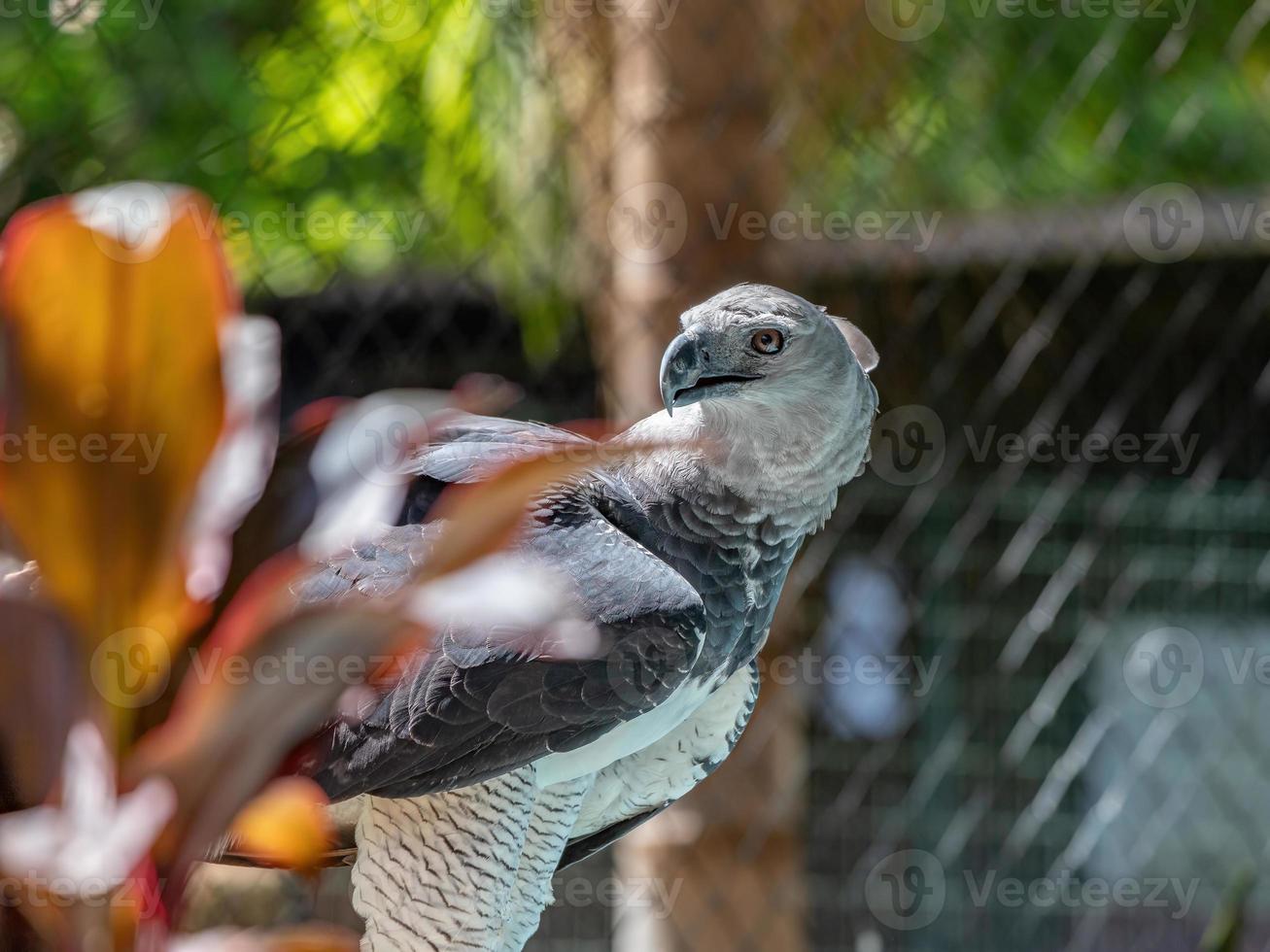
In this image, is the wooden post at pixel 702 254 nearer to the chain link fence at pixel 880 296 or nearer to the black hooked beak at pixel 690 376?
the chain link fence at pixel 880 296

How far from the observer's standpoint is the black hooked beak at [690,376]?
751 millimetres

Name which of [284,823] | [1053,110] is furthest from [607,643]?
[1053,110]

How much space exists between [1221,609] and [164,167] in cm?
169

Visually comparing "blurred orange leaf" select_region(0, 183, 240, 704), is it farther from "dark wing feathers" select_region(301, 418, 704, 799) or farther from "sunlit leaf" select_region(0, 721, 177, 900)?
"dark wing feathers" select_region(301, 418, 704, 799)

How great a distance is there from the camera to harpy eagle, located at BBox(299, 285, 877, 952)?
0.71m

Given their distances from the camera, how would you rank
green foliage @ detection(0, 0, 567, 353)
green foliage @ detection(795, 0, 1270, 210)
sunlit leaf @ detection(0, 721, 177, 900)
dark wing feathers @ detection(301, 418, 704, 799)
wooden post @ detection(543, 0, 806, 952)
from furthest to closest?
green foliage @ detection(795, 0, 1270, 210) → green foliage @ detection(0, 0, 567, 353) → wooden post @ detection(543, 0, 806, 952) → dark wing feathers @ detection(301, 418, 704, 799) → sunlit leaf @ detection(0, 721, 177, 900)

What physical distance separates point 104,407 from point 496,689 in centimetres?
39

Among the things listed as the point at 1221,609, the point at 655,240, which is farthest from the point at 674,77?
the point at 1221,609

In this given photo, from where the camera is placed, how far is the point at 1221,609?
6.93ft

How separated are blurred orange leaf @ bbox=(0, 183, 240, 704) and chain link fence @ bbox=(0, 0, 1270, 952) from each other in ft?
2.82

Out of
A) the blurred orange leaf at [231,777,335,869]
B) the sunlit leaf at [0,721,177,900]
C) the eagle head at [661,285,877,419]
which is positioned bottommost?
the eagle head at [661,285,877,419]

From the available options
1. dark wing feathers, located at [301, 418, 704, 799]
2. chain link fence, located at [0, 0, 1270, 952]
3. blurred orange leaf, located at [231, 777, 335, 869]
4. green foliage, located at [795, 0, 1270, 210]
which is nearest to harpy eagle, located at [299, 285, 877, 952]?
dark wing feathers, located at [301, 418, 704, 799]

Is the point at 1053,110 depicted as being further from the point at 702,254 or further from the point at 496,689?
the point at 496,689

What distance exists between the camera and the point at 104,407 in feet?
1.19
